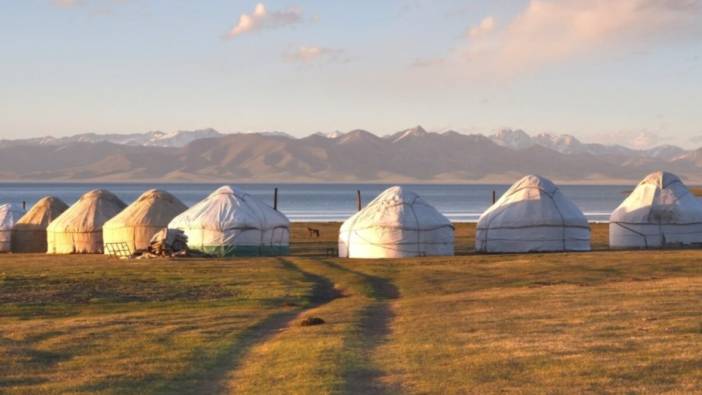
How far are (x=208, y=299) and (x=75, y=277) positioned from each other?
35.9 ft

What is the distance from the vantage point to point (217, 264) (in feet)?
160

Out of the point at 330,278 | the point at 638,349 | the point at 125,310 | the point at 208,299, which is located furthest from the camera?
the point at 330,278

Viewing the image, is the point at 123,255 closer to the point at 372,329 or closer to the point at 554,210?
the point at 554,210

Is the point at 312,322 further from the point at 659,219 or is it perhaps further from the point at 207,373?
the point at 659,219

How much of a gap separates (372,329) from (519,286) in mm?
13214

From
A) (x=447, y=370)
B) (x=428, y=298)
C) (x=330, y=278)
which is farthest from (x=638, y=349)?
(x=330, y=278)

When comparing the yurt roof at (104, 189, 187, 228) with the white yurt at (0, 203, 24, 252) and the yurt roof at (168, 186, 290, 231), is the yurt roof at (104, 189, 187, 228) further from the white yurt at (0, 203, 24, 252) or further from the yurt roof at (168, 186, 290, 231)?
the white yurt at (0, 203, 24, 252)

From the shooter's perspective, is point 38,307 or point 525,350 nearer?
point 525,350

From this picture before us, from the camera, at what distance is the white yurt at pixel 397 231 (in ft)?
174

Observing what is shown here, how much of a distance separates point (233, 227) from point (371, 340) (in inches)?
1348

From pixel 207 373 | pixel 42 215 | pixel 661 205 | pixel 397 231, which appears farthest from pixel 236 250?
pixel 207 373

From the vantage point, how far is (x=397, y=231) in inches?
2080

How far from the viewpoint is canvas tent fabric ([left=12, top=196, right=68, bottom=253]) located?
66750mm

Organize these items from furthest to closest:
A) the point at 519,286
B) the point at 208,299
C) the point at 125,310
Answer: the point at 519,286
the point at 208,299
the point at 125,310
